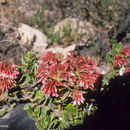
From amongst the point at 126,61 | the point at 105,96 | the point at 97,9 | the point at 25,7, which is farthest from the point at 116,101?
the point at 25,7

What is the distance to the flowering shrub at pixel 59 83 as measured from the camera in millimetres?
1726

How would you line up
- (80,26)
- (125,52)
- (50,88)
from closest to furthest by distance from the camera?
1. (50,88)
2. (125,52)
3. (80,26)

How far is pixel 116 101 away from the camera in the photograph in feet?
8.88

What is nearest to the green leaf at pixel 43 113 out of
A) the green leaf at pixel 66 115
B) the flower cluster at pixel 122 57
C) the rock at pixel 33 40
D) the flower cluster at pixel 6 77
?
the green leaf at pixel 66 115

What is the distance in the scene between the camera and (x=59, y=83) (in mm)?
1714

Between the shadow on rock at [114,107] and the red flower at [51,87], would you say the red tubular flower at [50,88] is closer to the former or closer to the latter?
the red flower at [51,87]

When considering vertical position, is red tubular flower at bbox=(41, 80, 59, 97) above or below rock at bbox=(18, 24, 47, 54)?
below

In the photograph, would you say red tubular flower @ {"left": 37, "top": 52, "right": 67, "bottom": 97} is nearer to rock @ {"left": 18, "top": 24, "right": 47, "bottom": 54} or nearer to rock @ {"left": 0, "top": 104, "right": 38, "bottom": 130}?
rock @ {"left": 0, "top": 104, "right": 38, "bottom": 130}

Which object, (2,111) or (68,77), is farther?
(2,111)

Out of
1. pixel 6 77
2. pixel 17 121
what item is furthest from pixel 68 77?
pixel 17 121

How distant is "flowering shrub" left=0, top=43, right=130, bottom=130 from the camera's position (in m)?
1.73

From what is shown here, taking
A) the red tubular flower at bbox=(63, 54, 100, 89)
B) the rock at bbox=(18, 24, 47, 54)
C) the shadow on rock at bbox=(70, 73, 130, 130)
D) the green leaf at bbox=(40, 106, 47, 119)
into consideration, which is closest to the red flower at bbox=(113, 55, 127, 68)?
the shadow on rock at bbox=(70, 73, 130, 130)

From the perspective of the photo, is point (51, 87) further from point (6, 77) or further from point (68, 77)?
point (6, 77)

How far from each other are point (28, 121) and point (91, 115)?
925mm
